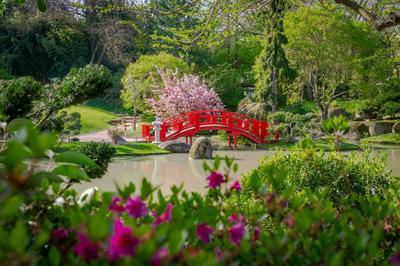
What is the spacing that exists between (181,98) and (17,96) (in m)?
16.8

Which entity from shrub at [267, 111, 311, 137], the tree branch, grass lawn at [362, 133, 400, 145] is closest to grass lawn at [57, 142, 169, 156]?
shrub at [267, 111, 311, 137]

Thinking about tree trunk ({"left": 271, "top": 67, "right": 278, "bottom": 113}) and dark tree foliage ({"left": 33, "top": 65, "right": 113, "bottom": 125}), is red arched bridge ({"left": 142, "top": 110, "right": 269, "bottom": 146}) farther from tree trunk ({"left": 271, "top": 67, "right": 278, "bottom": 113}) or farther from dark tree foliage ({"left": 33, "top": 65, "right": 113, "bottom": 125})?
dark tree foliage ({"left": 33, "top": 65, "right": 113, "bottom": 125})

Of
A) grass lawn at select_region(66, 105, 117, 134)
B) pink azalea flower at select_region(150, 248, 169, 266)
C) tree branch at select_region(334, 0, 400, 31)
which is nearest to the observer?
pink azalea flower at select_region(150, 248, 169, 266)

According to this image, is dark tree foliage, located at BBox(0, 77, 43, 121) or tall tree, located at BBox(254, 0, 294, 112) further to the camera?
tall tree, located at BBox(254, 0, 294, 112)

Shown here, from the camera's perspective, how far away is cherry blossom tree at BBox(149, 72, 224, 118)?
71.9 feet

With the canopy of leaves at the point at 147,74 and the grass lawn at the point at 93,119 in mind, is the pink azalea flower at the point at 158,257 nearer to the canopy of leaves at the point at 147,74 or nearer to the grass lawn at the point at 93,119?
the grass lawn at the point at 93,119

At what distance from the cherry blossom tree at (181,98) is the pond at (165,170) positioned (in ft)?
22.0

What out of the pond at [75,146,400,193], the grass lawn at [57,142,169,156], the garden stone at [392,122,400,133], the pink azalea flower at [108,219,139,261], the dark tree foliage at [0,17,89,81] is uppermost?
the dark tree foliage at [0,17,89,81]

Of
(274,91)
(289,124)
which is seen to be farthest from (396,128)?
(274,91)

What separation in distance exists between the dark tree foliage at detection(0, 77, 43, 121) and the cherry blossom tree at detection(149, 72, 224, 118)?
16.5 metres

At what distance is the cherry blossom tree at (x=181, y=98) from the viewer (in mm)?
21922

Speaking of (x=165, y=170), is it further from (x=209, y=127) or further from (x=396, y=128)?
(x=396, y=128)

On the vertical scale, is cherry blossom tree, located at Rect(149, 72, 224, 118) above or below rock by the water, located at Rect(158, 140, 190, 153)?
above

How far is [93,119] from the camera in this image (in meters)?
23.8
